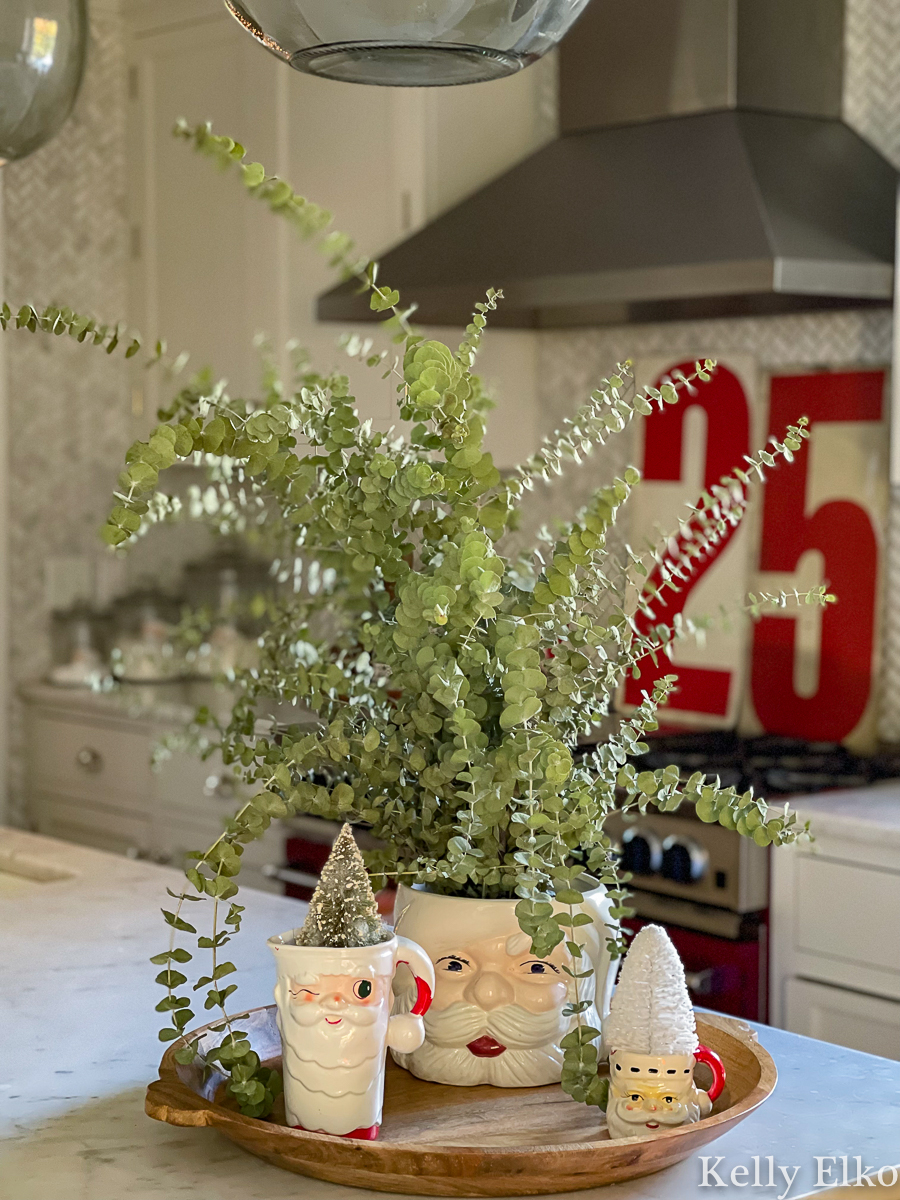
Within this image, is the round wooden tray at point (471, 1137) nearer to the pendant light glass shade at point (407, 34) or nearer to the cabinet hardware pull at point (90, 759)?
the pendant light glass shade at point (407, 34)

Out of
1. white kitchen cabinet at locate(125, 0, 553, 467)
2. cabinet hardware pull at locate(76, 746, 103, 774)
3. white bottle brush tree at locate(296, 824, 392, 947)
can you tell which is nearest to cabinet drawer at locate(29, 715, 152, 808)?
cabinet hardware pull at locate(76, 746, 103, 774)

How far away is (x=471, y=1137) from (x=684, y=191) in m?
2.07

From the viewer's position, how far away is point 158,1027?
133 cm

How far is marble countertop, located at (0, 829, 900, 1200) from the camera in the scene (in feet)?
3.26

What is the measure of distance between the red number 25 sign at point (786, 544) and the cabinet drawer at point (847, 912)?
0.64 meters

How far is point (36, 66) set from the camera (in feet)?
4.78

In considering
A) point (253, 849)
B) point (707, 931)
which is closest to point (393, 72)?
point (707, 931)

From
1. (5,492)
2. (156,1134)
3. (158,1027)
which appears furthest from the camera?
(5,492)

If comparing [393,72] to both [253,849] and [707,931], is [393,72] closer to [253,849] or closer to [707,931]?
[707,931]

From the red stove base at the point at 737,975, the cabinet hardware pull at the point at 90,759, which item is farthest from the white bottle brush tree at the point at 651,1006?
the cabinet hardware pull at the point at 90,759

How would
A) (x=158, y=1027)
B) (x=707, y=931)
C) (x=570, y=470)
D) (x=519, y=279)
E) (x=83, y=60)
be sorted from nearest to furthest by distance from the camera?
(x=158, y=1027) < (x=83, y=60) < (x=707, y=931) < (x=519, y=279) < (x=570, y=470)

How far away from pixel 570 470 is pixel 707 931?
4.39 ft

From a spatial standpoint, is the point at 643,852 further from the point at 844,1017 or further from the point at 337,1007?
the point at 337,1007

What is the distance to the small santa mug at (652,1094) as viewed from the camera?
102cm
